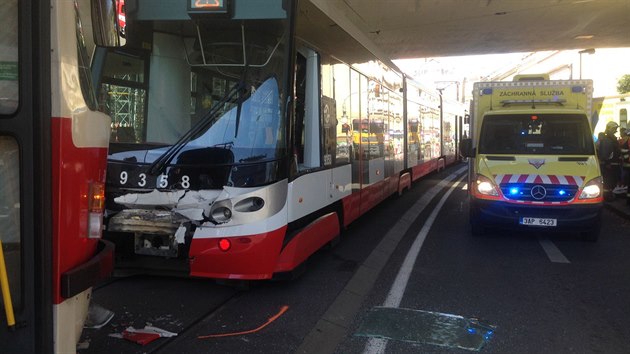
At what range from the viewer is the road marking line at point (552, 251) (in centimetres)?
716

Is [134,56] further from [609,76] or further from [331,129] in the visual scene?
[609,76]

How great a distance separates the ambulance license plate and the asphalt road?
0.37 meters

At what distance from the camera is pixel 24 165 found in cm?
222

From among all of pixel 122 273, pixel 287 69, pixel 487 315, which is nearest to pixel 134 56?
pixel 287 69

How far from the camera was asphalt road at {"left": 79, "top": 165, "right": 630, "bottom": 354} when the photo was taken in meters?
4.30

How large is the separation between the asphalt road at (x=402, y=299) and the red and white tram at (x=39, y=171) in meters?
0.90

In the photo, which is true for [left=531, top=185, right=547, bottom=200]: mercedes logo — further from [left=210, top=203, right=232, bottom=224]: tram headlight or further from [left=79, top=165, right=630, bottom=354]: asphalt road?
[left=210, top=203, right=232, bottom=224]: tram headlight

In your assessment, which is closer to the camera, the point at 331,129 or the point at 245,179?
the point at 245,179

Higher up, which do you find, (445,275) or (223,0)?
(223,0)

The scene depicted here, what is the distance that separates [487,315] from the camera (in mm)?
4980

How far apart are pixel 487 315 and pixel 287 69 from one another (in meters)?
3.05

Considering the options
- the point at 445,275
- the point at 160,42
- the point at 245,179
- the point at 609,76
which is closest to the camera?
the point at 245,179

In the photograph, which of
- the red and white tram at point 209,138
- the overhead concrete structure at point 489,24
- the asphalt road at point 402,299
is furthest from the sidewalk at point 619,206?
the red and white tram at point 209,138

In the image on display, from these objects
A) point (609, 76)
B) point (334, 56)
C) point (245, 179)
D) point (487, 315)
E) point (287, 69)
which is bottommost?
point (487, 315)
